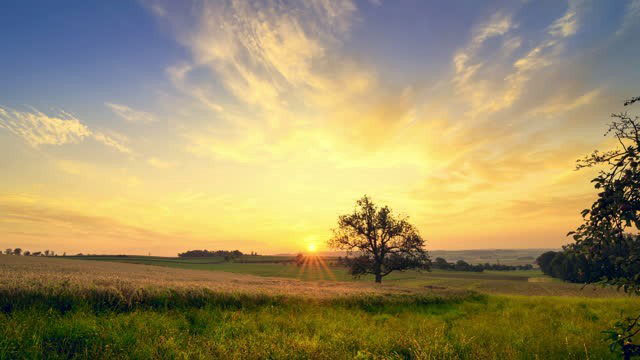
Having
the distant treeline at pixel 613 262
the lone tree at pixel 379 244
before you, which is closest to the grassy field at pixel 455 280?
the lone tree at pixel 379 244

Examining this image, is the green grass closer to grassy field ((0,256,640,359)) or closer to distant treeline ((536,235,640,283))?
grassy field ((0,256,640,359))

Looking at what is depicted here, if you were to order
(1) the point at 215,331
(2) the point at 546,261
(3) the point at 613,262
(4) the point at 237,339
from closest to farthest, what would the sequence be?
(3) the point at 613,262 → (4) the point at 237,339 → (1) the point at 215,331 → (2) the point at 546,261

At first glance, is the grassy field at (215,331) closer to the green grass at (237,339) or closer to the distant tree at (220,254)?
the green grass at (237,339)

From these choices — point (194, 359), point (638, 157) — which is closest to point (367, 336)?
point (194, 359)

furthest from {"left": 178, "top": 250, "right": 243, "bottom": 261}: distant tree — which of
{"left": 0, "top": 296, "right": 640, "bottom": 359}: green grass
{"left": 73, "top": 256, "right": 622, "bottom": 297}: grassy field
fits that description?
{"left": 0, "top": 296, "right": 640, "bottom": 359}: green grass

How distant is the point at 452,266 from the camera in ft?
331

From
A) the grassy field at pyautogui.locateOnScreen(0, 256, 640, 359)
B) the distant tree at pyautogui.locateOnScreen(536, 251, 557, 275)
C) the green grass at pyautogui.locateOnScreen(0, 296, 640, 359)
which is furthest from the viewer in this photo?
the distant tree at pyautogui.locateOnScreen(536, 251, 557, 275)

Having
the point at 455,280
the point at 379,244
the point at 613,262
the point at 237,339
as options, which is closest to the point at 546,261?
the point at 455,280

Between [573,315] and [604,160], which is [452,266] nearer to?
[573,315]

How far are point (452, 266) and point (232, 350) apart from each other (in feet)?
341

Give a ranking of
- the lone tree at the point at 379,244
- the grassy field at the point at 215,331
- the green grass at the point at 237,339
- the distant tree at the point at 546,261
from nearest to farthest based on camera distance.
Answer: the green grass at the point at 237,339 < the grassy field at the point at 215,331 < the lone tree at the point at 379,244 < the distant tree at the point at 546,261

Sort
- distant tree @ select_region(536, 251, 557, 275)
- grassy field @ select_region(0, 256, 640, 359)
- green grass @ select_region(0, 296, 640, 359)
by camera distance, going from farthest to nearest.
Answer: distant tree @ select_region(536, 251, 557, 275) < grassy field @ select_region(0, 256, 640, 359) < green grass @ select_region(0, 296, 640, 359)

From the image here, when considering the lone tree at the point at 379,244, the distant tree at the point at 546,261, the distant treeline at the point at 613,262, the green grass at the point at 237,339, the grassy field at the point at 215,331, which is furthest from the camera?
the distant tree at the point at 546,261

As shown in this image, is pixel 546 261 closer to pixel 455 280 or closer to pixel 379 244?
pixel 455 280
